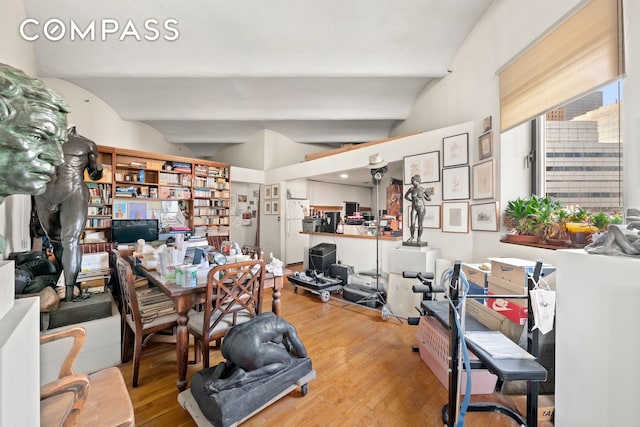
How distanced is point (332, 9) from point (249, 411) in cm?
381

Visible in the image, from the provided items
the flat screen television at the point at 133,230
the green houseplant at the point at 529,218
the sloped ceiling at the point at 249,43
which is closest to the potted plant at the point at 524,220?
the green houseplant at the point at 529,218

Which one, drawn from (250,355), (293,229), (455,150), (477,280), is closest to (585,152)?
(455,150)

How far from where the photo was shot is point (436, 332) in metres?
1.83

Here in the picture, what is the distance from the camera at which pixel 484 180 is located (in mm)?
2666

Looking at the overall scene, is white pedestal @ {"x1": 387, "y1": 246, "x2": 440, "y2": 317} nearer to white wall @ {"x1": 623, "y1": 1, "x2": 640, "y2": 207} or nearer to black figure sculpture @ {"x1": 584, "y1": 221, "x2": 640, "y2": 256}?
white wall @ {"x1": 623, "y1": 1, "x2": 640, "y2": 207}

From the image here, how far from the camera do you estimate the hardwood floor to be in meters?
1.40

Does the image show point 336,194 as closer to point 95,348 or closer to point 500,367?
point 95,348

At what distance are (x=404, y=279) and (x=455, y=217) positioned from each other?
1071mm

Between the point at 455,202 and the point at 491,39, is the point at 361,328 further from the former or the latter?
the point at 491,39

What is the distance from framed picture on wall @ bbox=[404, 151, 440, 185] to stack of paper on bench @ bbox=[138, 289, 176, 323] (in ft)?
10.9

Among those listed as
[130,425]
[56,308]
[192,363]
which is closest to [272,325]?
[130,425]

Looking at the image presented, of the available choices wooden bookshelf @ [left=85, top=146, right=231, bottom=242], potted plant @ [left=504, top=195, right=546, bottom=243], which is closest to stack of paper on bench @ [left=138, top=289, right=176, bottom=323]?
wooden bookshelf @ [left=85, top=146, right=231, bottom=242]

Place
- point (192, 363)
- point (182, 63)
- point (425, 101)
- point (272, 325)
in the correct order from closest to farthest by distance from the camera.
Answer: point (272, 325) → point (192, 363) → point (182, 63) → point (425, 101)

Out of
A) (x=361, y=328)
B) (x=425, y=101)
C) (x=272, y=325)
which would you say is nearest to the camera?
(x=272, y=325)
